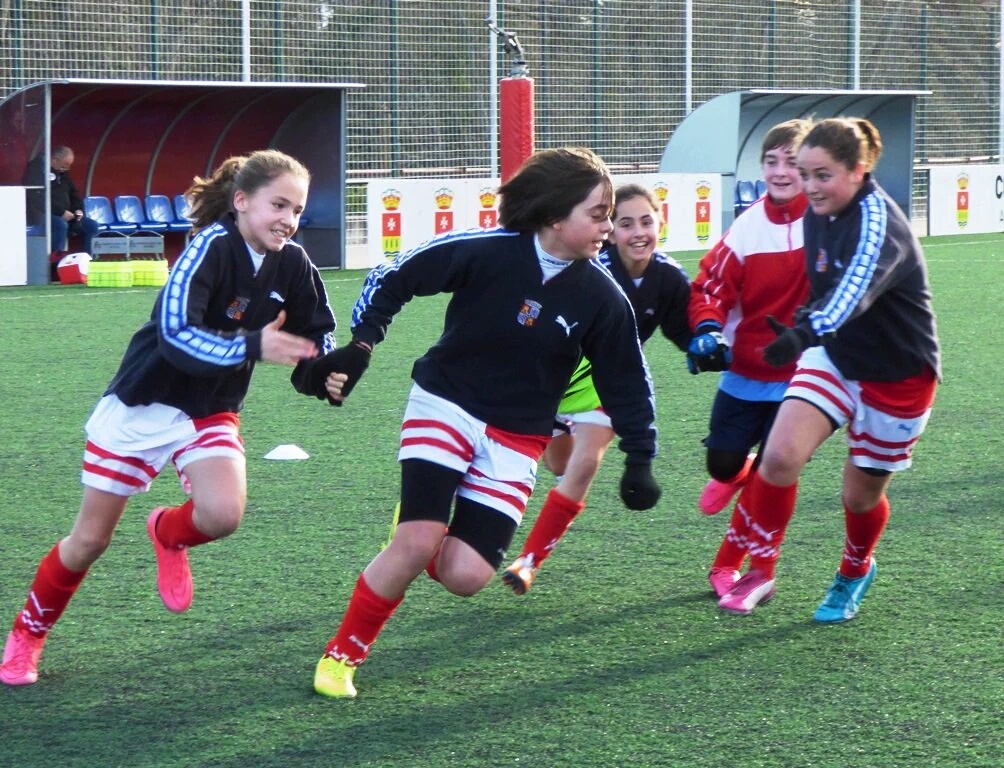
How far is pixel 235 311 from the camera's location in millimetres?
4125

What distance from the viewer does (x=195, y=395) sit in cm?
408

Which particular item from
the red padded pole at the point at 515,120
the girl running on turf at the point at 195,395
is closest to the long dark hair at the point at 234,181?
the girl running on turf at the point at 195,395

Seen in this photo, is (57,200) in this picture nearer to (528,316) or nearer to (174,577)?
(174,577)

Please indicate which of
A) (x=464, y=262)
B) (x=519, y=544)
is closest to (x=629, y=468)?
→ (x=464, y=262)

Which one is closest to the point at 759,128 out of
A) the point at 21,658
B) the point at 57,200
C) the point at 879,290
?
the point at 57,200

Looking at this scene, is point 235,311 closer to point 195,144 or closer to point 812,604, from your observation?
point 812,604

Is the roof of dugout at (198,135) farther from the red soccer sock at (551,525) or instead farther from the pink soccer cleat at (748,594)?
the pink soccer cleat at (748,594)

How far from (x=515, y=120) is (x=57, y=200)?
5.83 m

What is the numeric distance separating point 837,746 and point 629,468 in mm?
939

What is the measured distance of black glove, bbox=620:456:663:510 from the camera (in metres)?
4.04

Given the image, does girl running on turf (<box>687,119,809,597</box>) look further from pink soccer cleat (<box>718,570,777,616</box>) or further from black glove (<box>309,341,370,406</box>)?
black glove (<box>309,341,370,406</box>)

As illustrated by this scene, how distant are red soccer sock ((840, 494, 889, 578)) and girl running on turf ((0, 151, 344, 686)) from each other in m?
1.61

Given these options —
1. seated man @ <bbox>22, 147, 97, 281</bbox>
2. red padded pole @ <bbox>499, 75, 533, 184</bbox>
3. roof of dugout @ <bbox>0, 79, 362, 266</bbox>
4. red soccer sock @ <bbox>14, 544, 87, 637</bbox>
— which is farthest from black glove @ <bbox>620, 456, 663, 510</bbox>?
red padded pole @ <bbox>499, 75, 533, 184</bbox>

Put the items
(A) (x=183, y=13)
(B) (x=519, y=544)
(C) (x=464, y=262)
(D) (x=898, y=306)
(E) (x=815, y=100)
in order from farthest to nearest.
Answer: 1. (E) (x=815, y=100)
2. (A) (x=183, y=13)
3. (B) (x=519, y=544)
4. (D) (x=898, y=306)
5. (C) (x=464, y=262)
